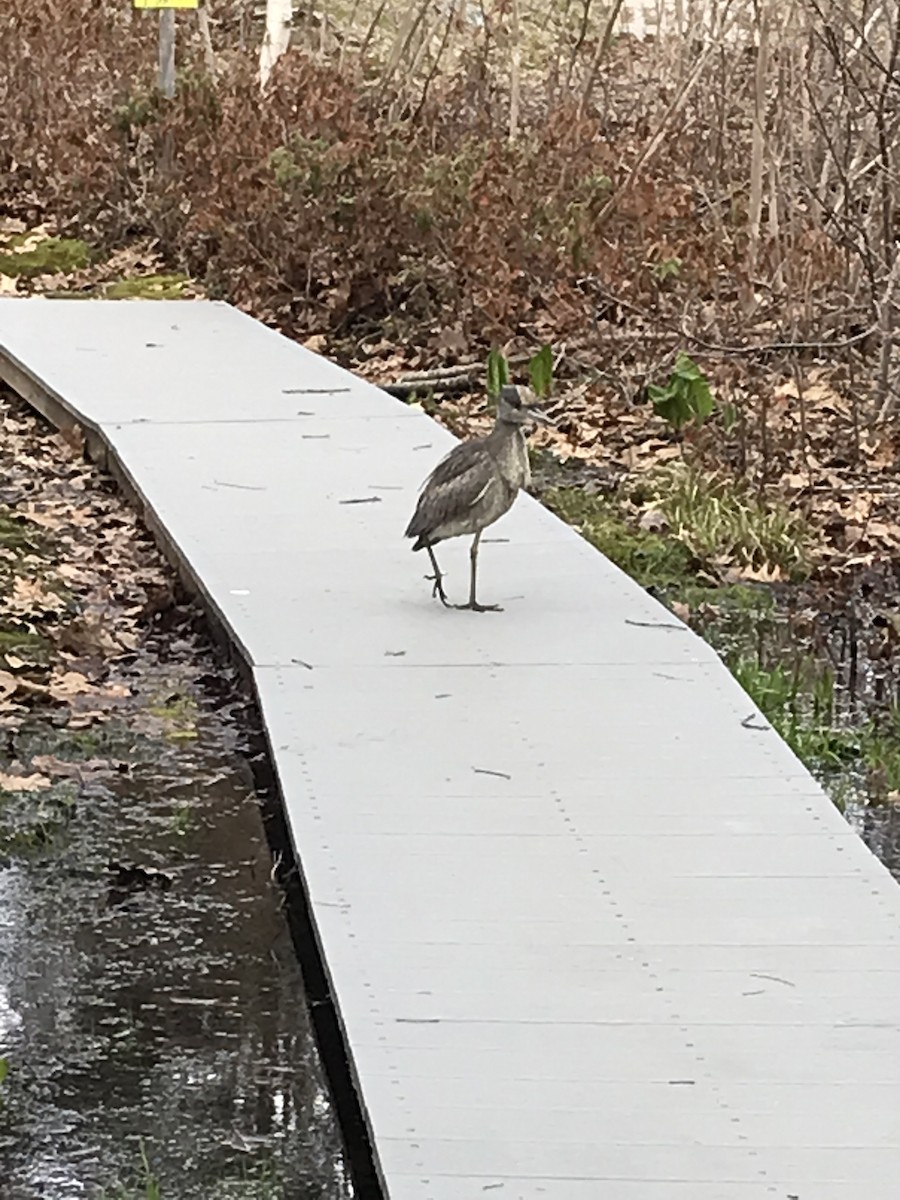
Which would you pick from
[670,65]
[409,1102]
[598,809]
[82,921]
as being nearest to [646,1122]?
[409,1102]

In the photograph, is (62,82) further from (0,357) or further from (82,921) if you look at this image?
(82,921)

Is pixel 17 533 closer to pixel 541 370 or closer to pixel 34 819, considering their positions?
pixel 541 370

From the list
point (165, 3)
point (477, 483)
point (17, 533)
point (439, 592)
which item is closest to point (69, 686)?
point (439, 592)

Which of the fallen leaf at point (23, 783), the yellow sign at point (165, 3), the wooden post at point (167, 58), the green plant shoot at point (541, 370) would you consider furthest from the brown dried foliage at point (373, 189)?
the fallen leaf at point (23, 783)

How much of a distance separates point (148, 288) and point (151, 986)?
31.9 feet

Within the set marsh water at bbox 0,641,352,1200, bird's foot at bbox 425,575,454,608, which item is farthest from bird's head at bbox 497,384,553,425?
marsh water at bbox 0,641,352,1200

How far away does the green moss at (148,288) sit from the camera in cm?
1418

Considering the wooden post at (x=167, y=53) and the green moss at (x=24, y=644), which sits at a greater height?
the wooden post at (x=167, y=53)

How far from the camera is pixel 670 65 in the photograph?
16.7 meters

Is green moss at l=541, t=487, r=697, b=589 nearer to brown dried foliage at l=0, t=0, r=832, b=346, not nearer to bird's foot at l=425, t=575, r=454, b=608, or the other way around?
bird's foot at l=425, t=575, r=454, b=608

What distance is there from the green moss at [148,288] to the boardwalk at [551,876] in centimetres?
553

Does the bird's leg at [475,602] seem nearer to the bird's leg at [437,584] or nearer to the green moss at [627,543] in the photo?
the bird's leg at [437,584]

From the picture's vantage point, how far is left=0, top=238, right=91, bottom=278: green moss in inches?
600

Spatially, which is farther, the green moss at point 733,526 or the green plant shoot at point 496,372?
the green plant shoot at point 496,372
